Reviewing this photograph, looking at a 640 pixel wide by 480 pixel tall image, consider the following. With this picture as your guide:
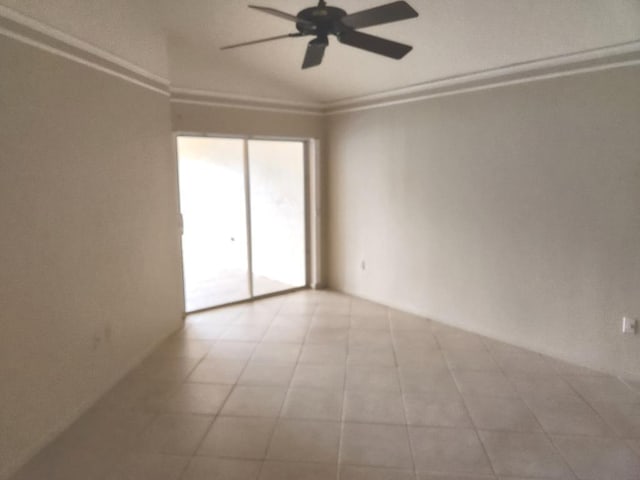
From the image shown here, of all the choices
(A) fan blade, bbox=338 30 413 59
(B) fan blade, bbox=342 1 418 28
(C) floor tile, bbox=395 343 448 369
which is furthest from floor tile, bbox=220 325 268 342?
(B) fan blade, bbox=342 1 418 28

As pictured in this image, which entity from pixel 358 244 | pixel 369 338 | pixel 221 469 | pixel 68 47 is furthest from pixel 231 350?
pixel 68 47

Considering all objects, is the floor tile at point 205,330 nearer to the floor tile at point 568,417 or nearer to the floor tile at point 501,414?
the floor tile at point 501,414

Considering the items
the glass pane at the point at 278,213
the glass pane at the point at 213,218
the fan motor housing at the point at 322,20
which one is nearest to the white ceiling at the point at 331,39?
the fan motor housing at the point at 322,20

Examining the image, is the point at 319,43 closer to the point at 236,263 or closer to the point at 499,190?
the point at 499,190

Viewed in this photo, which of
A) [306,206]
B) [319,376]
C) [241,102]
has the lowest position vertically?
[319,376]

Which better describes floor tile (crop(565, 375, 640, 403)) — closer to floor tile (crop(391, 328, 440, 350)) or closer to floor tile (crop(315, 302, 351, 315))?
floor tile (crop(391, 328, 440, 350))

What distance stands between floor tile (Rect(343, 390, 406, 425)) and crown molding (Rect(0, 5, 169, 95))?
9.30 ft

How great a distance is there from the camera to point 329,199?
5.64 meters

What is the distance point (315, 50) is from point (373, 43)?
37cm

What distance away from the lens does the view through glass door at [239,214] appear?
5.68 m

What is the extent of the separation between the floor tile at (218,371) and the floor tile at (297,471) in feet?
3.34

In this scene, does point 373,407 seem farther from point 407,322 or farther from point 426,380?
point 407,322

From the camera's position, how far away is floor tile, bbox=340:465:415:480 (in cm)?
227

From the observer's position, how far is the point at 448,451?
2.47 meters
